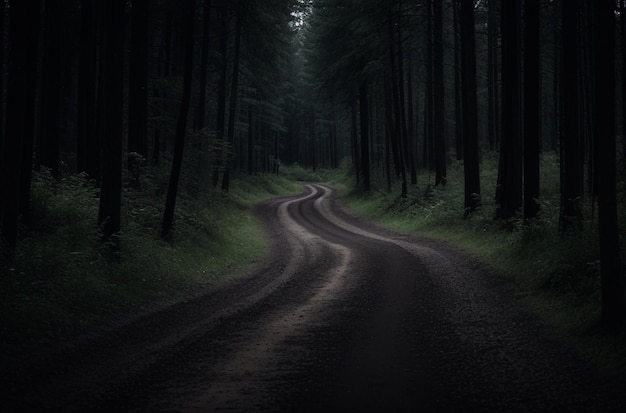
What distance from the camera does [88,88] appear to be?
17.8 metres

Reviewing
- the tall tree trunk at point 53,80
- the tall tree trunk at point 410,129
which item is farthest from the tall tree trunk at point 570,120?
the tall tree trunk at point 410,129

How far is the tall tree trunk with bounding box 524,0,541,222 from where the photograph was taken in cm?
1403

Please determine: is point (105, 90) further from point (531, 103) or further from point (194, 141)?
point (531, 103)

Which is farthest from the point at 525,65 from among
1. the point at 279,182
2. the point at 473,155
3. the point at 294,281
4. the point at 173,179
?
the point at 279,182

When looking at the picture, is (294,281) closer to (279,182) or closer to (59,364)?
(59,364)

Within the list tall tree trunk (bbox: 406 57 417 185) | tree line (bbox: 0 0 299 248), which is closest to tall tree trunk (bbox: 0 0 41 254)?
tree line (bbox: 0 0 299 248)

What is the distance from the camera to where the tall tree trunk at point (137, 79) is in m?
16.8

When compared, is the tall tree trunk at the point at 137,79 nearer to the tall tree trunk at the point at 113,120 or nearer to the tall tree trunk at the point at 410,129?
the tall tree trunk at the point at 113,120

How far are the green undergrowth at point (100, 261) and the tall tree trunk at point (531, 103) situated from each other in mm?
8919

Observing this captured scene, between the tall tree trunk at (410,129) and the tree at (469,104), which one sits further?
the tall tree trunk at (410,129)

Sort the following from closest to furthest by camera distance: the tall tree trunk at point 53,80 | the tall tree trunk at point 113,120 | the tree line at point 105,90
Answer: the tree line at point 105,90 < the tall tree trunk at point 113,120 < the tall tree trunk at point 53,80

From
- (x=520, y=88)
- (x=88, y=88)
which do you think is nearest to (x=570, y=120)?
(x=520, y=88)

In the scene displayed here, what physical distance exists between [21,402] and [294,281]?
7978mm

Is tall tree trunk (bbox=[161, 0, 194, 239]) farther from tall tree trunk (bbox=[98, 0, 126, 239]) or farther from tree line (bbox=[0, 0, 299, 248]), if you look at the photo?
tall tree trunk (bbox=[98, 0, 126, 239])
